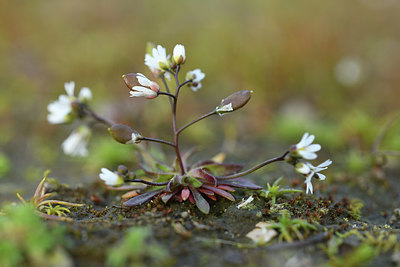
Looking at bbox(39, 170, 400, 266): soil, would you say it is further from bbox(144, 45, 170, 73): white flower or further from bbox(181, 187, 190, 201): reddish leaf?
bbox(144, 45, 170, 73): white flower

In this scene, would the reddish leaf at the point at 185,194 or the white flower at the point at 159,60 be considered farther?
the white flower at the point at 159,60

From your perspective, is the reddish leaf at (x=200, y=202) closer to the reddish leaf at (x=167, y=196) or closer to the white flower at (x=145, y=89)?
the reddish leaf at (x=167, y=196)

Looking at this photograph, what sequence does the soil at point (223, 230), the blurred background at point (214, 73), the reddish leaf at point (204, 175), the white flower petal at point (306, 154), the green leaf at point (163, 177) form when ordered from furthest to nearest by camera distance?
the blurred background at point (214, 73) → the green leaf at point (163, 177) → the reddish leaf at point (204, 175) → the white flower petal at point (306, 154) → the soil at point (223, 230)

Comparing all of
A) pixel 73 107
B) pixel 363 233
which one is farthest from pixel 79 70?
pixel 363 233

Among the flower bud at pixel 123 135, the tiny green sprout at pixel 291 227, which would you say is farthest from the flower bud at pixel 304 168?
the flower bud at pixel 123 135

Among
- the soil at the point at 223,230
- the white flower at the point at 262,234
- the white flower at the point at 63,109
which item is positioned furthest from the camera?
the white flower at the point at 63,109

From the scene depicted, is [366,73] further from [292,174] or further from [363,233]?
[363,233]

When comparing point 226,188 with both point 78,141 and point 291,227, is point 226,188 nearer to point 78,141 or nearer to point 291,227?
point 291,227
